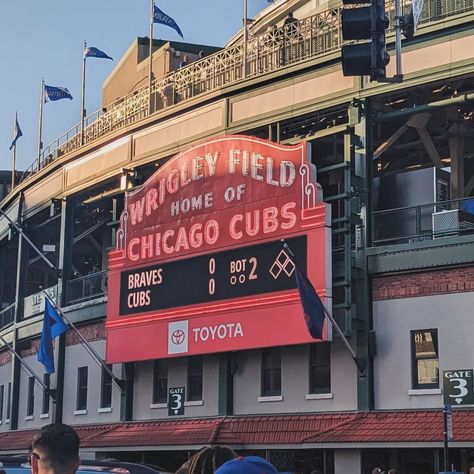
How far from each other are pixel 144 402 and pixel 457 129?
11.6 metres

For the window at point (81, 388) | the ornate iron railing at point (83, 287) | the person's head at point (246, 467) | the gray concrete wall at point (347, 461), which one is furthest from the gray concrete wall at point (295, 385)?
the person's head at point (246, 467)

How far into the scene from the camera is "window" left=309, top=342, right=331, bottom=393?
84.0 feet

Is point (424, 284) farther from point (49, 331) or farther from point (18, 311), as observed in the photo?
point (18, 311)

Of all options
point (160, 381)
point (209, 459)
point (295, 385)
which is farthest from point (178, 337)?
point (209, 459)

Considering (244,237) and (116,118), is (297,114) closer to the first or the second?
(244,237)

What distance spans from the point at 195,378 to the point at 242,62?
876 centimetres

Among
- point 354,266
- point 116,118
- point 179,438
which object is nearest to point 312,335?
point 354,266

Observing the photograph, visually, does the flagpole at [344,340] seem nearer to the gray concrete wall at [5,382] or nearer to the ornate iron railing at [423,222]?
the ornate iron railing at [423,222]

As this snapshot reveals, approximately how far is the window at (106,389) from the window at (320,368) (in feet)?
27.6

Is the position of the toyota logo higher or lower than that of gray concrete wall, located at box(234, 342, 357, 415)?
higher

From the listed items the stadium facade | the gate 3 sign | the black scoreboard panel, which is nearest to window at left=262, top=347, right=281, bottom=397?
the stadium facade

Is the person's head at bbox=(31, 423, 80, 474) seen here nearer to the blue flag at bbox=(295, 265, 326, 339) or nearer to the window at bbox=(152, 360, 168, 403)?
the blue flag at bbox=(295, 265, 326, 339)

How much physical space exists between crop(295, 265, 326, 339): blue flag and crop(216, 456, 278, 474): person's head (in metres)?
18.7

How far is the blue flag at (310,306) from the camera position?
23.1 meters
